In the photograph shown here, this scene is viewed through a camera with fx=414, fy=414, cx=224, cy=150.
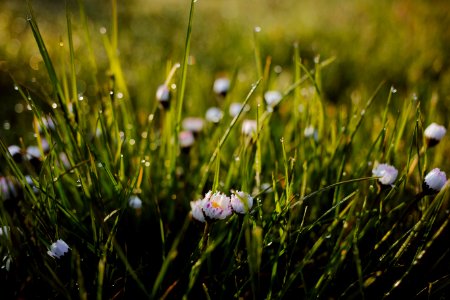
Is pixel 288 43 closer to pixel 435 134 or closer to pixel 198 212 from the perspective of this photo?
pixel 435 134

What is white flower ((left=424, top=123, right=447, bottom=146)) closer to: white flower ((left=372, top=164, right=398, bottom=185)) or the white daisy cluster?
white flower ((left=372, top=164, right=398, bottom=185))

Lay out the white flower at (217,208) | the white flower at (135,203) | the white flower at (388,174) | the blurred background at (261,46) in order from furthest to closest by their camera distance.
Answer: the blurred background at (261,46)
the white flower at (135,203)
the white flower at (388,174)
the white flower at (217,208)

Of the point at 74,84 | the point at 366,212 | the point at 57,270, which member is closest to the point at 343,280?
the point at 366,212

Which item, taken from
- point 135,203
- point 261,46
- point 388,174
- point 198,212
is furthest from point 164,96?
point 261,46

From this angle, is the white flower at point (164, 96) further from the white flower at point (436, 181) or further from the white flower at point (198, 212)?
the white flower at point (436, 181)

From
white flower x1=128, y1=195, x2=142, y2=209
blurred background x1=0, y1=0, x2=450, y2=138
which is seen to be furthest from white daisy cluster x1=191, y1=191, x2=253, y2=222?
blurred background x1=0, y1=0, x2=450, y2=138

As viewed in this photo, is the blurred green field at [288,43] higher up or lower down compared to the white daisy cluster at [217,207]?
higher up

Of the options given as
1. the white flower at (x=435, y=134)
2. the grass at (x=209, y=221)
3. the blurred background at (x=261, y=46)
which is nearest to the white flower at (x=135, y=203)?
the grass at (x=209, y=221)

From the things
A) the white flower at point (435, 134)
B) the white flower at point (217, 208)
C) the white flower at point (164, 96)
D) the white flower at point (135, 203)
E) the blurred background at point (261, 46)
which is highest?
the blurred background at point (261, 46)

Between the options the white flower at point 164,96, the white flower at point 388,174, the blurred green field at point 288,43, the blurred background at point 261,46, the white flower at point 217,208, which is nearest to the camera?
the white flower at point 217,208
